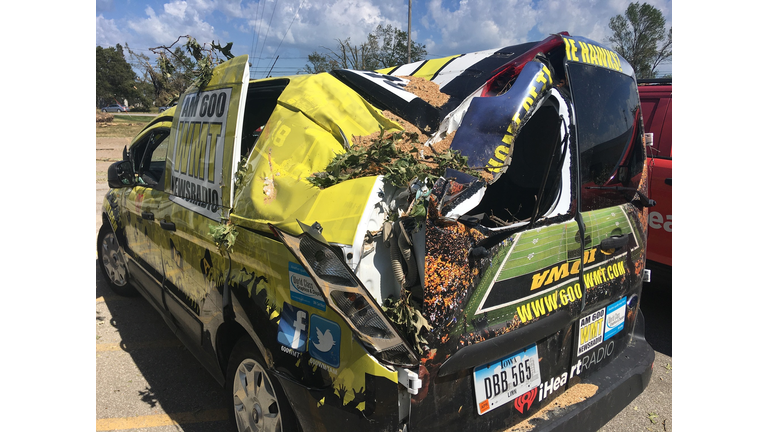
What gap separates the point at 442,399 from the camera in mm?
1767

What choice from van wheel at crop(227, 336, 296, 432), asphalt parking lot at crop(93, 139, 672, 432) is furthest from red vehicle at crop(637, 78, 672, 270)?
van wheel at crop(227, 336, 296, 432)

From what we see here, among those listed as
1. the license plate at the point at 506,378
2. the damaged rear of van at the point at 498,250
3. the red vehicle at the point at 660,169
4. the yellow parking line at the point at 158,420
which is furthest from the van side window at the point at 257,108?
the red vehicle at the point at 660,169

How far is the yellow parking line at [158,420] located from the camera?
9.99 feet

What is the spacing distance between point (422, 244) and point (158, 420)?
2490 mm

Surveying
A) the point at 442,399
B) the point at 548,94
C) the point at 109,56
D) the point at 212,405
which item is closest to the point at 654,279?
the point at 548,94

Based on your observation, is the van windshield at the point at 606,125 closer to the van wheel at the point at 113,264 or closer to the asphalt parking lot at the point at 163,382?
the asphalt parking lot at the point at 163,382

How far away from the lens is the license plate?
1891 millimetres

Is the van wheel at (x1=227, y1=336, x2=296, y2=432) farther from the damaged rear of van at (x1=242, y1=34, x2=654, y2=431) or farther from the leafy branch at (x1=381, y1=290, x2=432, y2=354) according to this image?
the leafy branch at (x1=381, y1=290, x2=432, y2=354)

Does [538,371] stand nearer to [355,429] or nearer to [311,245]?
[355,429]

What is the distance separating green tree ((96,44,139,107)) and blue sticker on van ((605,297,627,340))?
5965 centimetres

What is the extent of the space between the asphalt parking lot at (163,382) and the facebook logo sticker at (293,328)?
4.63 ft

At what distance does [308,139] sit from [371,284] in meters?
0.90

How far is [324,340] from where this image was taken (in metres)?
1.81

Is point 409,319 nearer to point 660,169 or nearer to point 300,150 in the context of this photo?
point 300,150
